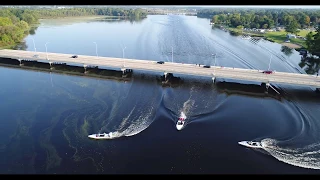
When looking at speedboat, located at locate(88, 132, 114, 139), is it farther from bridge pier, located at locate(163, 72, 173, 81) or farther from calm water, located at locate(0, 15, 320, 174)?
bridge pier, located at locate(163, 72, 173, 81)

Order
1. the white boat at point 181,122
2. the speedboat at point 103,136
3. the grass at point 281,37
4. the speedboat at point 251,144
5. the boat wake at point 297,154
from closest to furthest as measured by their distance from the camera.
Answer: the boat wake at point 297,154, the speedboat at point 251,144, the speedboat at point 103,136, the white boat at point 181,122, the grass at point 281,37

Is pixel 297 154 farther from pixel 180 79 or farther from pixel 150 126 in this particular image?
pixel 180 79

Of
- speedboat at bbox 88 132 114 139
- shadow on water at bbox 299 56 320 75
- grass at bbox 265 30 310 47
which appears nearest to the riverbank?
grass at bbox 265 30 310 47

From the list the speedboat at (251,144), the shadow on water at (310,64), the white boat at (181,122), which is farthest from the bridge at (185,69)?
the speedboat at (251,144)

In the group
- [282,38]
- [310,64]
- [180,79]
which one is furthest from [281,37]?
[180,79]

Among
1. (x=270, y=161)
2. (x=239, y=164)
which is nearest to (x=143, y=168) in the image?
(x=239, y=164)

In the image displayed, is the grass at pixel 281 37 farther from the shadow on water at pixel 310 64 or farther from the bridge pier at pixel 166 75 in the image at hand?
the bridge pier at pixel 166 75
